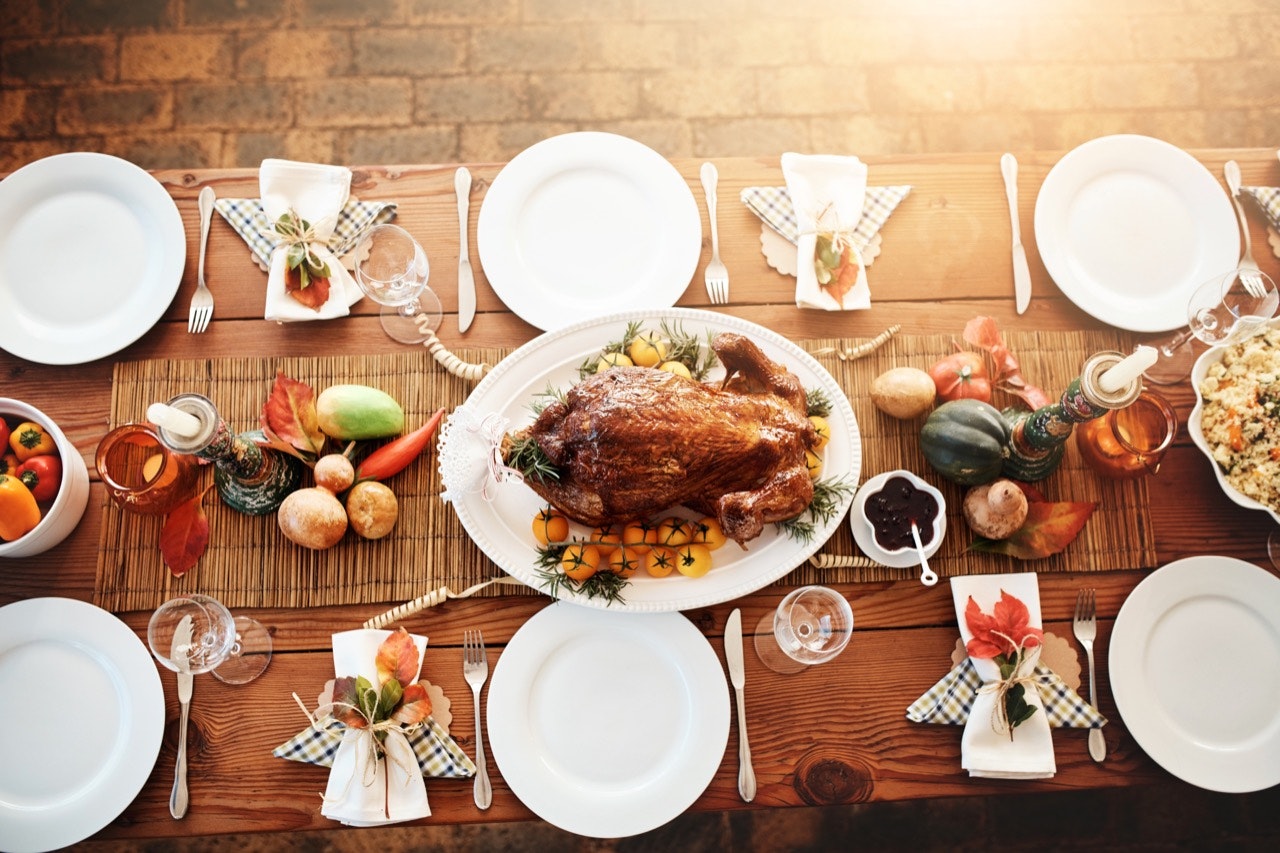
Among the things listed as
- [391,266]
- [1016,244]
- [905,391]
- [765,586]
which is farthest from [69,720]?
[1016,244]

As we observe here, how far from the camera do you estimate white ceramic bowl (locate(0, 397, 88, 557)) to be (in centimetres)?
192

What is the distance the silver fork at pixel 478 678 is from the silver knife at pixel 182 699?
612mm

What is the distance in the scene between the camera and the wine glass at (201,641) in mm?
1868

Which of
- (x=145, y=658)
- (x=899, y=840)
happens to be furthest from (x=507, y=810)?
(x=899, y=840)

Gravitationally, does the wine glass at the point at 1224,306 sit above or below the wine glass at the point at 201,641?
above

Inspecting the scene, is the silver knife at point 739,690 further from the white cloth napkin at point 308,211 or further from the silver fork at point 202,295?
the silver fork at point 202,295

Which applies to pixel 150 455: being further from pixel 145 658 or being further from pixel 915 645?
pixel 915 645

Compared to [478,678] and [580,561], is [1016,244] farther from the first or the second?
[478,678]

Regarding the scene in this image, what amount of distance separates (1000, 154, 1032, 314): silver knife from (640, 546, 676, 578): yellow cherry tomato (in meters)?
1.13

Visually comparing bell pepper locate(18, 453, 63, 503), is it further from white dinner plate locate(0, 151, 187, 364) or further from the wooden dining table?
white dinner plate locate(0, 151, 187, 364)

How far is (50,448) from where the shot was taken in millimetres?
1985

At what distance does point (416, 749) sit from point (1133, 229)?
7.34 feet

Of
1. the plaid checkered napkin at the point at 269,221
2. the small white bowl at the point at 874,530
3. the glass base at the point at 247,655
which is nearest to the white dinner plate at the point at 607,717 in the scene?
the small white bowl at the point at 874,530

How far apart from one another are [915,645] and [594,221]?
4.43 ft
